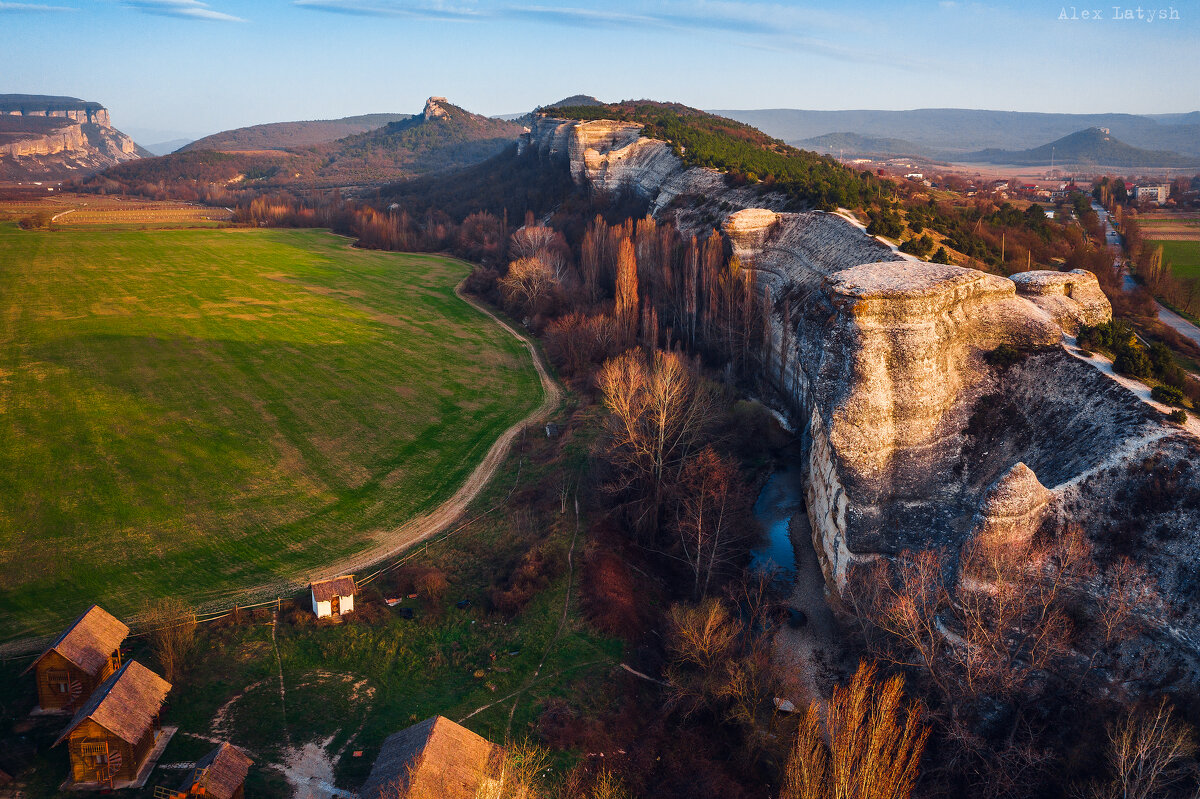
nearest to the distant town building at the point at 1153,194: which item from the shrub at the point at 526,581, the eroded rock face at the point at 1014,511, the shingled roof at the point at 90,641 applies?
the eroded rock face at the point at 1014,511

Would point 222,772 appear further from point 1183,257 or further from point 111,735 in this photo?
point 1183,257

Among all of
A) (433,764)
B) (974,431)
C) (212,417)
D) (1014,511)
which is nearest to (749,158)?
(974,431)

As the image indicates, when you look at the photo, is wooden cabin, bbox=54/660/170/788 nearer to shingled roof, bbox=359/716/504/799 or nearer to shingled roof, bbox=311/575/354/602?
shingled roof, bbox=359/716/504/799

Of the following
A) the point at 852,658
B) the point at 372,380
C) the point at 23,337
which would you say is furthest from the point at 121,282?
the point at 852,658

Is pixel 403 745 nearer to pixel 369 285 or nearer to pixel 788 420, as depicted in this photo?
pixel 788 420

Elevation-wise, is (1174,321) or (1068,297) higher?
(1068,297)

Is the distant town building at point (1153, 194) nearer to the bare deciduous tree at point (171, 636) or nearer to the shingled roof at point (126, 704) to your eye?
Answer: the bare deciduous tree at point (171, 636)

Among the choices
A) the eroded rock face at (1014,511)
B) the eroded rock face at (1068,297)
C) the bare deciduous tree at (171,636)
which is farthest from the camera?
the eroded rock face at (1068,297)
